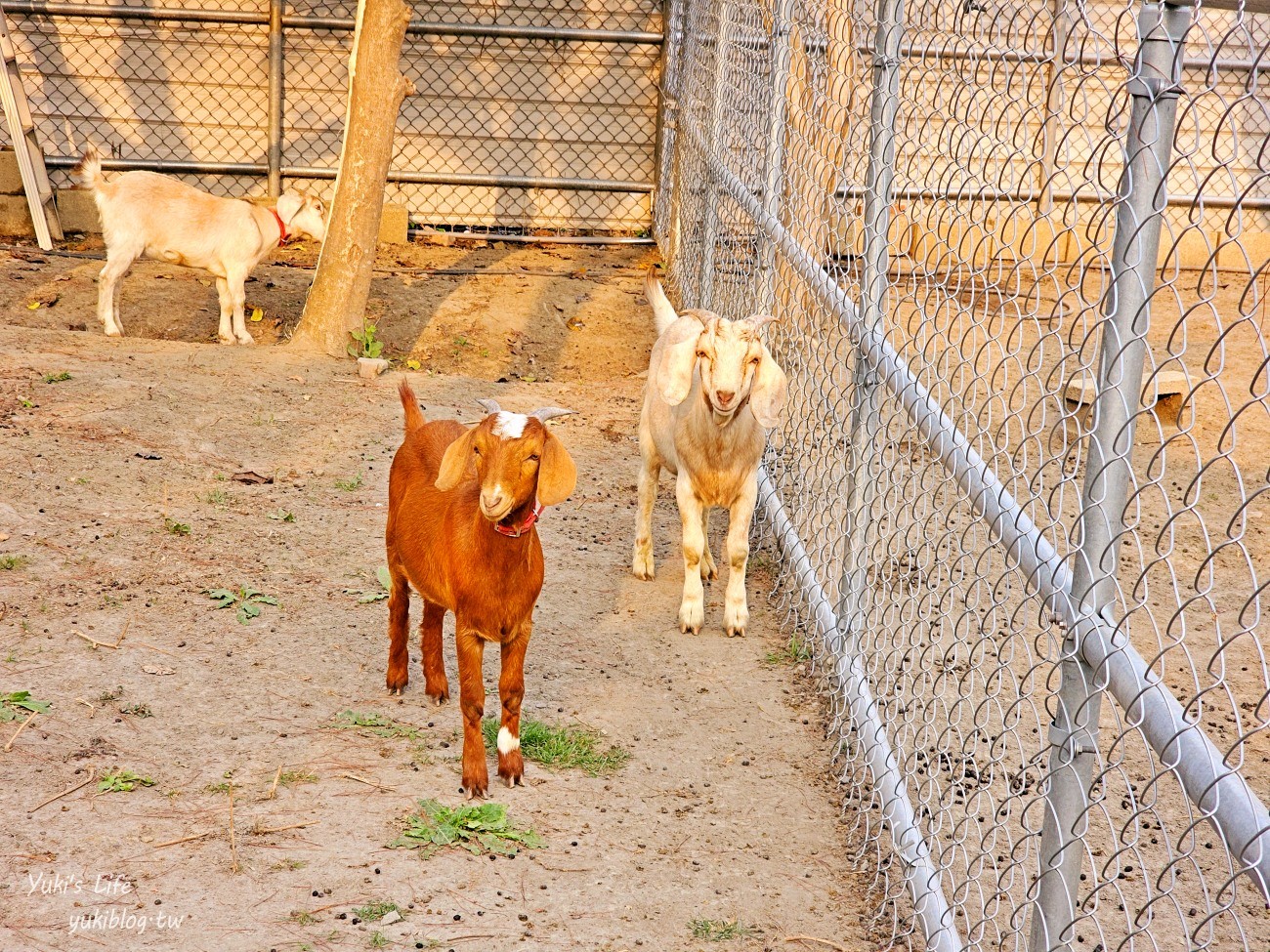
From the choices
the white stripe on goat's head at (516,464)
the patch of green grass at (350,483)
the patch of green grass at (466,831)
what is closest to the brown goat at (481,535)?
the white stripe on goat's head at (516,464)

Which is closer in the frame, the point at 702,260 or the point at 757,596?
the point at 757,596

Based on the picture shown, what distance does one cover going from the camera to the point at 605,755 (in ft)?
13.1

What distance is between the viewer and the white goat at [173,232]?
8.64 m

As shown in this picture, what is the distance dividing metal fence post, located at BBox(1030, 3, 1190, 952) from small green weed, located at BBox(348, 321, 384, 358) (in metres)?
6.41

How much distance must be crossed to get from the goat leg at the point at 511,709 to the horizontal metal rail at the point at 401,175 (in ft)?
27.9

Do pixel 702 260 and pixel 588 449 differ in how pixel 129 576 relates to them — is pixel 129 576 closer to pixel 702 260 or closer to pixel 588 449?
pixel 588 449

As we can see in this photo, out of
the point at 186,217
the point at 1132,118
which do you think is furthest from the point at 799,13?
the point at 186,217

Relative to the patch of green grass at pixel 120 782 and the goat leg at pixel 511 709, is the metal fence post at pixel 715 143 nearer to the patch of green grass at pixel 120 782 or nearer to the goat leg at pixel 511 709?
the goat leg at pixel 511 709

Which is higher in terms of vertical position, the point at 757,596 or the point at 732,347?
the point at 732,347

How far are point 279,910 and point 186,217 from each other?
6.73m

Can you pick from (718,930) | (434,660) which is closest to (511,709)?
(434,660)

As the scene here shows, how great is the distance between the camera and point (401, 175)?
1152 cm

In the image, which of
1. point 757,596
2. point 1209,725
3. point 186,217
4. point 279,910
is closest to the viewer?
point 279,910

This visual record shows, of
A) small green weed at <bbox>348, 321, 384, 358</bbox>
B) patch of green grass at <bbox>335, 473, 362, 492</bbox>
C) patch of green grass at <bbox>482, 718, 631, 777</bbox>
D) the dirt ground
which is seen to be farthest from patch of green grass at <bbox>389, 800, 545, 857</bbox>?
small green weed at <bbox>348, 321, 384, 358</bbox>
